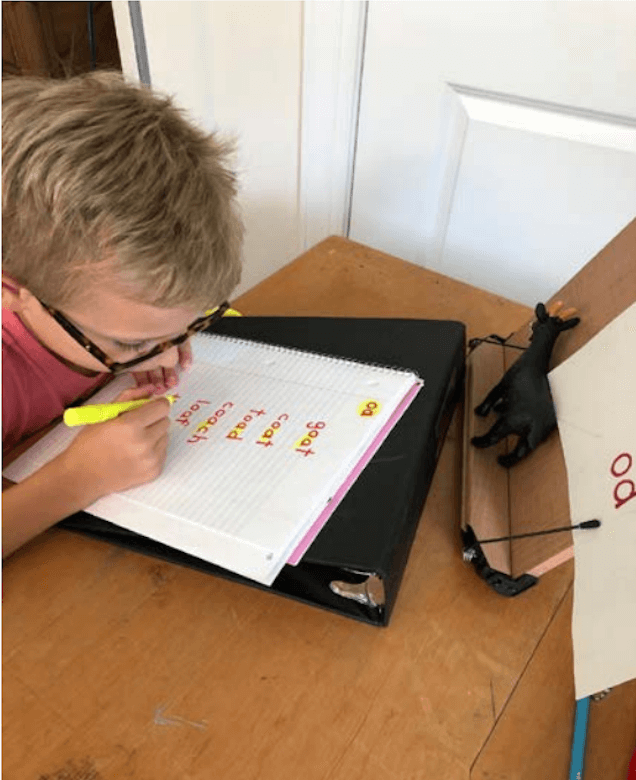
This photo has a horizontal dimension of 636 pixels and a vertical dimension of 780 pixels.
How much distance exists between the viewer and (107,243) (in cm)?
45

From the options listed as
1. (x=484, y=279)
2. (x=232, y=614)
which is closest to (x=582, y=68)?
(x=484, y=279)

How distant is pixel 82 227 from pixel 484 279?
777 mm

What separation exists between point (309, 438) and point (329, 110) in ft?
2.54

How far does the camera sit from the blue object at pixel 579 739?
40 centimetres

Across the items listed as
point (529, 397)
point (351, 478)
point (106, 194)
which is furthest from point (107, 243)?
point (529, 397)

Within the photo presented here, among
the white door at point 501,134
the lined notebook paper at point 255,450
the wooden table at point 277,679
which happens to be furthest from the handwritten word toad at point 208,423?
the white door at point 501,134

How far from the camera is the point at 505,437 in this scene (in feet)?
1.77

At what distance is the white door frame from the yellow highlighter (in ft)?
2.41

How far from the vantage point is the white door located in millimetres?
818

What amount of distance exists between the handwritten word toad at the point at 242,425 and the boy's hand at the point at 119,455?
55 mm

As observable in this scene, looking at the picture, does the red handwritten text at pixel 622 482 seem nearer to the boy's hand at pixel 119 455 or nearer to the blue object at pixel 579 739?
the blue object at pixel 579 739

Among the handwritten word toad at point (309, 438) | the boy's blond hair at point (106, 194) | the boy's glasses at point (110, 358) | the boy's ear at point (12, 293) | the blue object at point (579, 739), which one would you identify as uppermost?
A: the boy's blond hair at point (106, 194)

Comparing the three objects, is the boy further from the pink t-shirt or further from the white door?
the white door

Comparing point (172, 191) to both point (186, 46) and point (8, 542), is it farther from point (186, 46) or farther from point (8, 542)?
point (186, 46)
